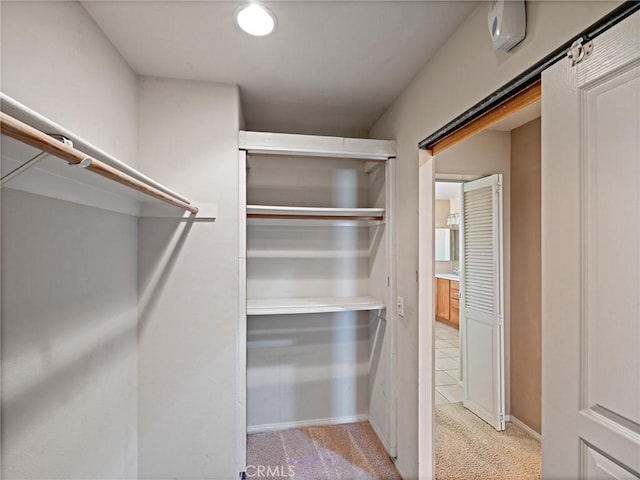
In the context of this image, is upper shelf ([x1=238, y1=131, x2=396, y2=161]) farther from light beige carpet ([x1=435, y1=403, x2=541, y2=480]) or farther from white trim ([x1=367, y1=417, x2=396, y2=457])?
light beige carpet ([x1=435, y1=403, x2=541, y2=480])

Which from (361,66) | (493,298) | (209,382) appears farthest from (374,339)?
(361,66)

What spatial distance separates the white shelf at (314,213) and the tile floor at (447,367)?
1997mm

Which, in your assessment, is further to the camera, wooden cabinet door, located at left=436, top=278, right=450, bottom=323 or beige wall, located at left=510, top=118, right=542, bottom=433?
A: wooden cabinet door, located at left=436, top=278, right=450, bottom=323

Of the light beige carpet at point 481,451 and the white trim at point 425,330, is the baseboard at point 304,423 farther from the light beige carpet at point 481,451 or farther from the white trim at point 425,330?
the white trim at point 425,330

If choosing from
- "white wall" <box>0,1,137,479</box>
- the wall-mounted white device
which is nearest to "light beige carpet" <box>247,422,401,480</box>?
"white wall" <box>0,1,137,479</box>

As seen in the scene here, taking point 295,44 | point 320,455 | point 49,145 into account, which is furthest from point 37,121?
point 320,455

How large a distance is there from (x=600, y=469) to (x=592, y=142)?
856mm

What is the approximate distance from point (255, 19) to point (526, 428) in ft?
10.8

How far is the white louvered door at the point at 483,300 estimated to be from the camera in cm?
238

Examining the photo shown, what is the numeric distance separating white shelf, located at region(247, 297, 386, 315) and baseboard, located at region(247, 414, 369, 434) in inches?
39.9

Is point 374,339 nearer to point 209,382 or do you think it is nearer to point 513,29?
point 209,382

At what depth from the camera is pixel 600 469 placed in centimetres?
77

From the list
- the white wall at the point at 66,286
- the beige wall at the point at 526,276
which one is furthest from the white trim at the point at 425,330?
the white wall at the point at 66,286

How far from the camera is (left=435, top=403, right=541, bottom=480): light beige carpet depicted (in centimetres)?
193
